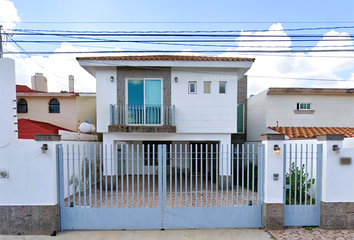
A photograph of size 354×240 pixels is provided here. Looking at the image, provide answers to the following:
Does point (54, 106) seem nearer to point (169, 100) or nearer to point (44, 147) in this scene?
point (169, 100)

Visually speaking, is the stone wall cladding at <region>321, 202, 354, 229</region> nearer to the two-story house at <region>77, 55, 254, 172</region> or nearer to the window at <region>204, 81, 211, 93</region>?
the two-story house at <region>77, 55, 254, 172</region>

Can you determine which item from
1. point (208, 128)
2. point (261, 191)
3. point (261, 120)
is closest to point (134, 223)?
Result: point (261, 191)

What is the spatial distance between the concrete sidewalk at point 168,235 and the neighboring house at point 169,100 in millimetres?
3930

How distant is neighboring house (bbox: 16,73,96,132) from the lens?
964cm

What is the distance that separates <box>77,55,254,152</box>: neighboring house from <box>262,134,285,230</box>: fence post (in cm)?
344

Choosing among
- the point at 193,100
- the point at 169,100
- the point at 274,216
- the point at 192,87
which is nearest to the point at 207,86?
the point at 192,87

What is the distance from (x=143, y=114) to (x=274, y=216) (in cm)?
564

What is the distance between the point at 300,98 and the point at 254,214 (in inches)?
290

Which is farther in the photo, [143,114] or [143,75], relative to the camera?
[143,75]

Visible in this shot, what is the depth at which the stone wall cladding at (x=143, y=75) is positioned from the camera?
7.71 metres

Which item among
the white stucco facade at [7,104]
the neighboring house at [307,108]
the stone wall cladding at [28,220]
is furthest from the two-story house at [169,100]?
the stone wall cladding at [28,220]

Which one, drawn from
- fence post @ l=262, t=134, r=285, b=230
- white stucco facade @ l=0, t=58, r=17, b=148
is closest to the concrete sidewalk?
fence post @ l=262, t=134, r=285, b=230

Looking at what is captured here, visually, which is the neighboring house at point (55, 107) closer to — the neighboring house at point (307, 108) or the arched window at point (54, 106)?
the arched window at point (54, 106)

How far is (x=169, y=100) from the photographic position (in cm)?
778
